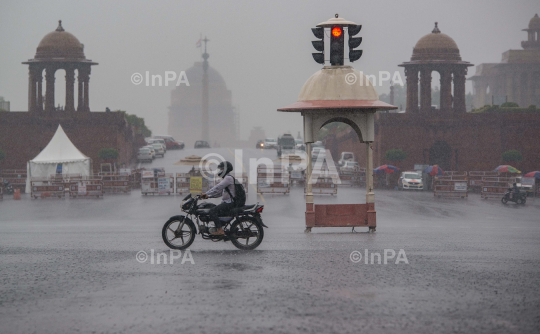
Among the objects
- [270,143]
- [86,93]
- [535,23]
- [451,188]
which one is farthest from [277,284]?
[535,23]

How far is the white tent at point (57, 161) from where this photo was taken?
45.4 m

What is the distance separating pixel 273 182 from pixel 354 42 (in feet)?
80.4

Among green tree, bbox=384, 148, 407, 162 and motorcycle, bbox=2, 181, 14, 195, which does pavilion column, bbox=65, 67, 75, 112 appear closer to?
motorcycle, bbox=2, 181, 14, 195

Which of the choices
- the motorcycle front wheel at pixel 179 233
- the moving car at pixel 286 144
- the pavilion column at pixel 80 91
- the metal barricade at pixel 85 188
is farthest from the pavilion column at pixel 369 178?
the moving car at pixel 286 144

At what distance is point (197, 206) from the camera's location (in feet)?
45.5

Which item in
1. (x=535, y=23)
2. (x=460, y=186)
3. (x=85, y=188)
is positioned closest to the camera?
(x=85, y=188)

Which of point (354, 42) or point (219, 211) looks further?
point (354, 42)

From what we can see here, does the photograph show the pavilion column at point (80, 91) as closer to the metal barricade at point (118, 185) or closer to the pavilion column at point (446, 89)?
the metal barricade at point (118, 185)

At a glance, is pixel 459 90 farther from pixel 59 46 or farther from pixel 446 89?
pixel 59 46

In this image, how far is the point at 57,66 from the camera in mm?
68250

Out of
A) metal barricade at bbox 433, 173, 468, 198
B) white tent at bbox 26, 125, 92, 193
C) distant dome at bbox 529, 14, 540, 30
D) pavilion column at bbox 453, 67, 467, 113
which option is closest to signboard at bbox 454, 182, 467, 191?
metal barricade at bbox 433, 173, 468, 198

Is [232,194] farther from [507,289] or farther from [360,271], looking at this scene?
[507,289]

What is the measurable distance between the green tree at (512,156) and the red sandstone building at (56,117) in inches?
1302

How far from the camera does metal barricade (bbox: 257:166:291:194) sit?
41344 millimetres
